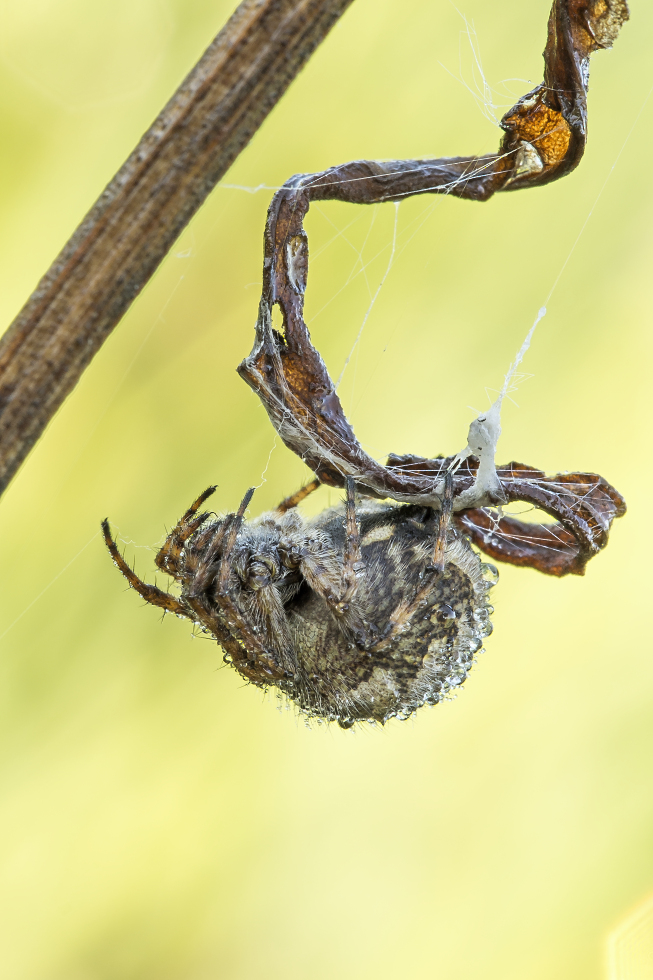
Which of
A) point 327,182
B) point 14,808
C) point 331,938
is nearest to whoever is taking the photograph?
point 327,182

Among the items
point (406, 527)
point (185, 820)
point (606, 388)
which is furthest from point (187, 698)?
point (606, 388)

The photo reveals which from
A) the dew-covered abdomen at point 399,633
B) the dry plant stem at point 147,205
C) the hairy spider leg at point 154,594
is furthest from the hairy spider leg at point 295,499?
the dry plant stem at point 147,205

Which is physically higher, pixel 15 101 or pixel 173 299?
pixel 15 101

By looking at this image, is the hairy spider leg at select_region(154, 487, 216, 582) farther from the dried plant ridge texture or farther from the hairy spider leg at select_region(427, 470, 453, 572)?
the hairy spider leg at select_region(427, 470, 453, 572)

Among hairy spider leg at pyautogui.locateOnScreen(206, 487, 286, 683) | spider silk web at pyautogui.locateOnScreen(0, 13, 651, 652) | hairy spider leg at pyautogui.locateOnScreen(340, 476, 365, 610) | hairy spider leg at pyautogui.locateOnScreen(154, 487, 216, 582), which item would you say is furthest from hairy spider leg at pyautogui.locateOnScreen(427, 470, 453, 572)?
spider silk web at pyautogui.locateOnScreen(0, 13, 651, 652)

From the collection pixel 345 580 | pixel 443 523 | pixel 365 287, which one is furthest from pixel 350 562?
pixel 365 287

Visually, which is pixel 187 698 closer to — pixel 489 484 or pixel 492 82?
pixel 489 484
